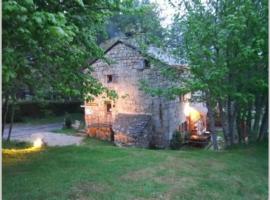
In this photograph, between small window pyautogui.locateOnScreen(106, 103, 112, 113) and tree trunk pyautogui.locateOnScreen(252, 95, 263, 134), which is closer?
tree trunk pyautogui.locateOnScreen(252, 95, 263, 134)

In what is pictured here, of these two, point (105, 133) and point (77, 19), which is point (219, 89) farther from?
point (105, 133)

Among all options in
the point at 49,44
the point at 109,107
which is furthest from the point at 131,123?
the point at 49,44

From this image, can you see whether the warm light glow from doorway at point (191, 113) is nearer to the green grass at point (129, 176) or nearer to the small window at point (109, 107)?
the small window at point (109, 107)

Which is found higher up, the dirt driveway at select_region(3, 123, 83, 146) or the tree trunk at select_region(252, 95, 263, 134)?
the tree trunk at select_region(252, 95, 263, 134)

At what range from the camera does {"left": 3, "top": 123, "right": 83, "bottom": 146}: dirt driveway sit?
2045 centimetres

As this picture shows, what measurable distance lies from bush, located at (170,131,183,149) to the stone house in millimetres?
245

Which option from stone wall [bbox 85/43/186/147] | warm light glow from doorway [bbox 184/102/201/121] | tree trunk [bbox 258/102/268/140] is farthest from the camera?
warm light glow from doorway [bbox 184/102/201/121]

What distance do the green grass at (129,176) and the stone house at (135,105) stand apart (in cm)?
971

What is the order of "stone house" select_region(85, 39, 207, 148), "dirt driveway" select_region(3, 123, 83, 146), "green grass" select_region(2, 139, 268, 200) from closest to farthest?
"green grass" select_region(2, 139, 268, 200)
"stone house" select_region(85, 39, 207, 148)
"dirt driveway" select_region(3, 123, 83, 146)

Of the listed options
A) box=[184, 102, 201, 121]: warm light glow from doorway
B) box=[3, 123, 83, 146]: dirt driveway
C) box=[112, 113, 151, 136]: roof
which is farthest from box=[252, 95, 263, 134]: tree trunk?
box=[184, 102, 201, 121]: warm light glow from doorway

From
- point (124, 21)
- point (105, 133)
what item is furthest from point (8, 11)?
point (124, 21)

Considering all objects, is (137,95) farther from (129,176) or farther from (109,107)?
(129,176)

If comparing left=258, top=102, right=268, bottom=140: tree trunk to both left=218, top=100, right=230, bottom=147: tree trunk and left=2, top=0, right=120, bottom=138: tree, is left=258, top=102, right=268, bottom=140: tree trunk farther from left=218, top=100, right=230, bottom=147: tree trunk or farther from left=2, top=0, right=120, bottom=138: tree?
left=2, top=0, right=120, bottom=138: tree

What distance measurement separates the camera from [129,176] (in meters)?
7.45
